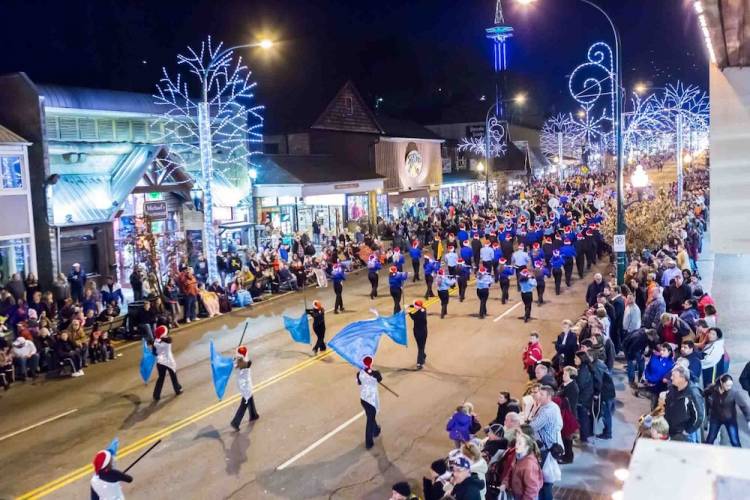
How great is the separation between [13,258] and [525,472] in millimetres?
18424

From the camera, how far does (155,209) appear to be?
26609 mm

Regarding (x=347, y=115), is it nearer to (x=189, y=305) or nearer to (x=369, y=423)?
(x=189, y=305)

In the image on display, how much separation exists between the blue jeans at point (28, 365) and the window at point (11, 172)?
6998mm

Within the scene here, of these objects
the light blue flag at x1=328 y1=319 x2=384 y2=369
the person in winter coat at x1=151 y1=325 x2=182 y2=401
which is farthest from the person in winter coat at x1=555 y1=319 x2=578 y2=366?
the person in winter coat at x1=151 y1=325 x2=182 y2=401

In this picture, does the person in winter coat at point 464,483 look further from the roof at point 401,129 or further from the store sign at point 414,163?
the store sign at point 414,163

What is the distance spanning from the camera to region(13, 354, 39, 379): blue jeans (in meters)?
15.9

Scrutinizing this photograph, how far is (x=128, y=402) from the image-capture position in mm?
13789

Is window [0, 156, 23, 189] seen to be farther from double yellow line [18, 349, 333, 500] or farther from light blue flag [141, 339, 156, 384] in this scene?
double yellow line [18, 349, 333, 500]

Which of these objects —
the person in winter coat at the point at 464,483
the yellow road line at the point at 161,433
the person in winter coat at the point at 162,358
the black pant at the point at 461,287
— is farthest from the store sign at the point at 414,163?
the person in winter coat at the point at 464,483

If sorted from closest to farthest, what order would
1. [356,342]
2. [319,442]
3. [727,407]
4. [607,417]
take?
[727,407] < [607,417] < [319,442] < [356,342]

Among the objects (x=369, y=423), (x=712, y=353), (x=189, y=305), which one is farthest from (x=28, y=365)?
(x=712, y=353)

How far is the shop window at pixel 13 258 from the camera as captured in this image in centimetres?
2097

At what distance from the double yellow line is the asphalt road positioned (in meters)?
0.02

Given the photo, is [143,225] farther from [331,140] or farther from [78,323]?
[331,140]
